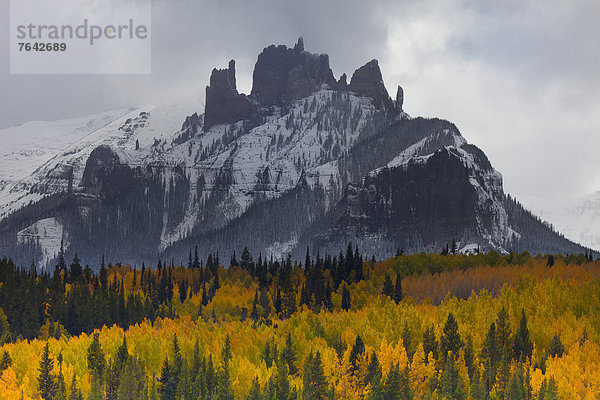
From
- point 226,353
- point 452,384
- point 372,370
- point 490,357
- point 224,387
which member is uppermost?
point 226,353

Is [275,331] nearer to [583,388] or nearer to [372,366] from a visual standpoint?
[372,366]

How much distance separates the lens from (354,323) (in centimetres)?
16338

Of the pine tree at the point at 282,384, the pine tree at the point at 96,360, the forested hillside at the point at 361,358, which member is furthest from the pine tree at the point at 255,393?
the pine tree at the point at 96,360

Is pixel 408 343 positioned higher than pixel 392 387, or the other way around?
pixel 408 343

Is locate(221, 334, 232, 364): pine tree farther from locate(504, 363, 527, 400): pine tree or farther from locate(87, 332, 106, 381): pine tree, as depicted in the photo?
locate(504, 363, 527, 400): pine tree

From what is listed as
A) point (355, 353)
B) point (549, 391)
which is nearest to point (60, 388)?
point (355, 353)

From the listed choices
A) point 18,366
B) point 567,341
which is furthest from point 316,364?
point 18,366

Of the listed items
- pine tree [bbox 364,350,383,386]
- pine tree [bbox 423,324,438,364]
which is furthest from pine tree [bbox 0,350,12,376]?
pine tree [bbox 423,324,438,364]

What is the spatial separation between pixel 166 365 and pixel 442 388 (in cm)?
4504

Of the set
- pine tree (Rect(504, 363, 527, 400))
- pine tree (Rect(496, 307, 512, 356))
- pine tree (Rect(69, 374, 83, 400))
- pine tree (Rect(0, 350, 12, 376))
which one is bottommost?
pine tree (Rect(69, 374, 83, 400))

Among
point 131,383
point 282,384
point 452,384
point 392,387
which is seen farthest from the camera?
point 131,383

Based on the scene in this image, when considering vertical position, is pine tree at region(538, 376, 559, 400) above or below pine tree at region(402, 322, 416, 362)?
below

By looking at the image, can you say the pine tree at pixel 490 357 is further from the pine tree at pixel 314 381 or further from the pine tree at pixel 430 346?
the pine tree at pixel 314 381

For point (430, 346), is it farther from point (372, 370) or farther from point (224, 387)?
point (224, 387)
